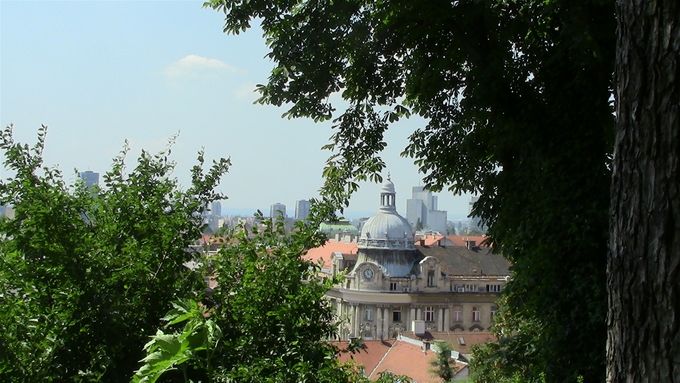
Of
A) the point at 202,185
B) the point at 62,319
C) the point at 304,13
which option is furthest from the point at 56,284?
the point at 304,13

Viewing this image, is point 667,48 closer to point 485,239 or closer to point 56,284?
point 56,284

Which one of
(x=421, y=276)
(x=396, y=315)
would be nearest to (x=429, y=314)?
(x=421, y=276)

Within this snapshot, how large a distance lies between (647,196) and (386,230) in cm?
4916

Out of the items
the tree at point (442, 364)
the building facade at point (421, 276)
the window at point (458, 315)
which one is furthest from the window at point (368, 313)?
the tree at point (442, 364)

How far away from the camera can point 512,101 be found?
8.18m

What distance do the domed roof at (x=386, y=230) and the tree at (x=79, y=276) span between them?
43314mm

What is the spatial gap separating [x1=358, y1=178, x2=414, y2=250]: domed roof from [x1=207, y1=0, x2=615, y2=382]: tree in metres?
40.4

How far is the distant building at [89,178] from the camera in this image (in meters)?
6.79

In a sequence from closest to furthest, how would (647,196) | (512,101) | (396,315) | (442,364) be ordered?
(647,196)
(512,101)
(442,364)
(396,315)

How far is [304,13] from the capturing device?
857 cm

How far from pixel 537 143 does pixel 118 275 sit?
14.3ft

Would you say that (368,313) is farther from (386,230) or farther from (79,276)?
(79,276)

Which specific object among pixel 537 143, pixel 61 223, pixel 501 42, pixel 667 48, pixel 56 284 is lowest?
pixel 56 284

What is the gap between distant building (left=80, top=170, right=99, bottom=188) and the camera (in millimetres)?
6789
